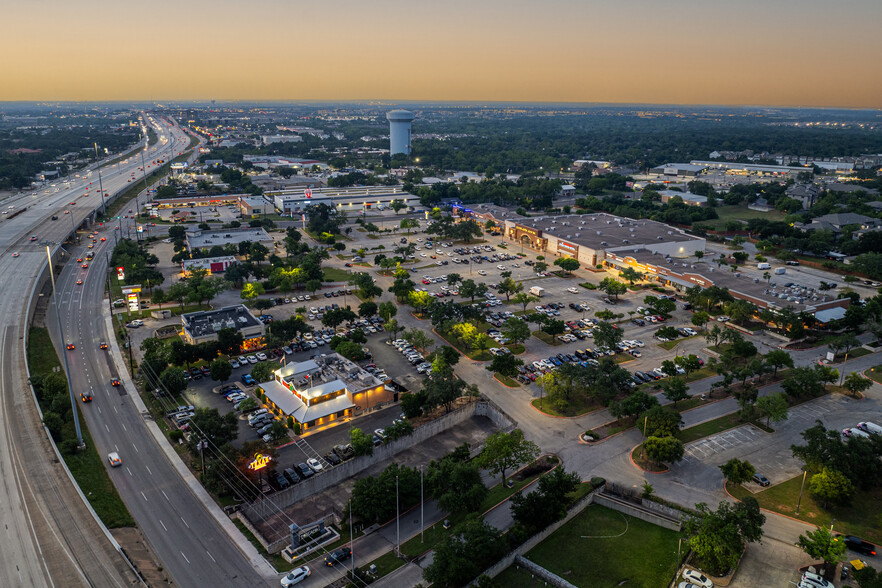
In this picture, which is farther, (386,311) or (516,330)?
(386,311)

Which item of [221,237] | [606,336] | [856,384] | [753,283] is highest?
[221,237]

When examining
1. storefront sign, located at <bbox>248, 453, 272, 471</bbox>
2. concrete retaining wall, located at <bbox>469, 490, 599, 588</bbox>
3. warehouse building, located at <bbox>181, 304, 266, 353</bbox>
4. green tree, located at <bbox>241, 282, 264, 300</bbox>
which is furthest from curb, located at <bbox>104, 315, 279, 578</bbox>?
green tree, located at <bbox>241, 282, 264, 300</bbox>

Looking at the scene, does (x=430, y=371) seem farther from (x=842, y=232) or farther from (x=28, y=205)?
(x=28, y=205)

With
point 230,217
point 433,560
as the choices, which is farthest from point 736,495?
point 230,217

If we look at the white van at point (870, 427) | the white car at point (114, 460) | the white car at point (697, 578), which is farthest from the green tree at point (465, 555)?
the white van at point (870, 427)

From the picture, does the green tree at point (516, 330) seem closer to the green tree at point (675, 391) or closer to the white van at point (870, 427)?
the green tree at point (675, 391)

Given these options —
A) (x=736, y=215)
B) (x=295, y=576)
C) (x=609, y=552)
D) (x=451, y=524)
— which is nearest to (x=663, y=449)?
(x=609, y=552)

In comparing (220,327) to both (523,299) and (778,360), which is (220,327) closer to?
(523,299)
